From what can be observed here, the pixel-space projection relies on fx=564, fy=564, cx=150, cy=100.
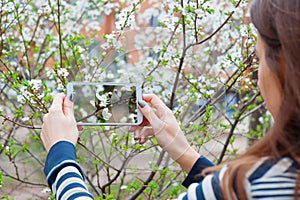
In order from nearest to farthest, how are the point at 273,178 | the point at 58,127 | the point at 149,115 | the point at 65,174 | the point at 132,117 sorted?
the point at 273,178, the point at 65,174, the point at 58,127, the point at 149,115, the point at 132,117

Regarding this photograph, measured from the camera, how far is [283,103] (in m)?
1.02

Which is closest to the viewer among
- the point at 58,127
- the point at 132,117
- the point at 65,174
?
the point at 65,174

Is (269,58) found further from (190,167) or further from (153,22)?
(153,22)

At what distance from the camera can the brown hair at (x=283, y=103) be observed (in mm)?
986

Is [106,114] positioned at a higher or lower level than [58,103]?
lower

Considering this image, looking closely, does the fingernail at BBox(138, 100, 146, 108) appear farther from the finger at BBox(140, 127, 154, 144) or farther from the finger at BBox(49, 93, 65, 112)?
the finger at BBox(49, 93, 65, 112)

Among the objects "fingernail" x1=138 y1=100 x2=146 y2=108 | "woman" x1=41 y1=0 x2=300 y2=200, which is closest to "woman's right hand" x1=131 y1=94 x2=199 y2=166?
"fingernail" x1=138 y1=100 x2=146 y2=108

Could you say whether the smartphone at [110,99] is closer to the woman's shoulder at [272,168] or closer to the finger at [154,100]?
the finger at [154,100]

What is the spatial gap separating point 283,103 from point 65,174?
1.72 feet

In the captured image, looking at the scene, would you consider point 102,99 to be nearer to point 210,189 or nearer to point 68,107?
point 68,107

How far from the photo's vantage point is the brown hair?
3.23 feet

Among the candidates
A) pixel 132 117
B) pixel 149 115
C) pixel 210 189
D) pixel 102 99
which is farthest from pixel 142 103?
pixel 210 189

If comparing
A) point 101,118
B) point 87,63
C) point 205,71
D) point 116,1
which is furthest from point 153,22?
point 101,118

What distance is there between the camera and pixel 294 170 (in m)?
0.98
